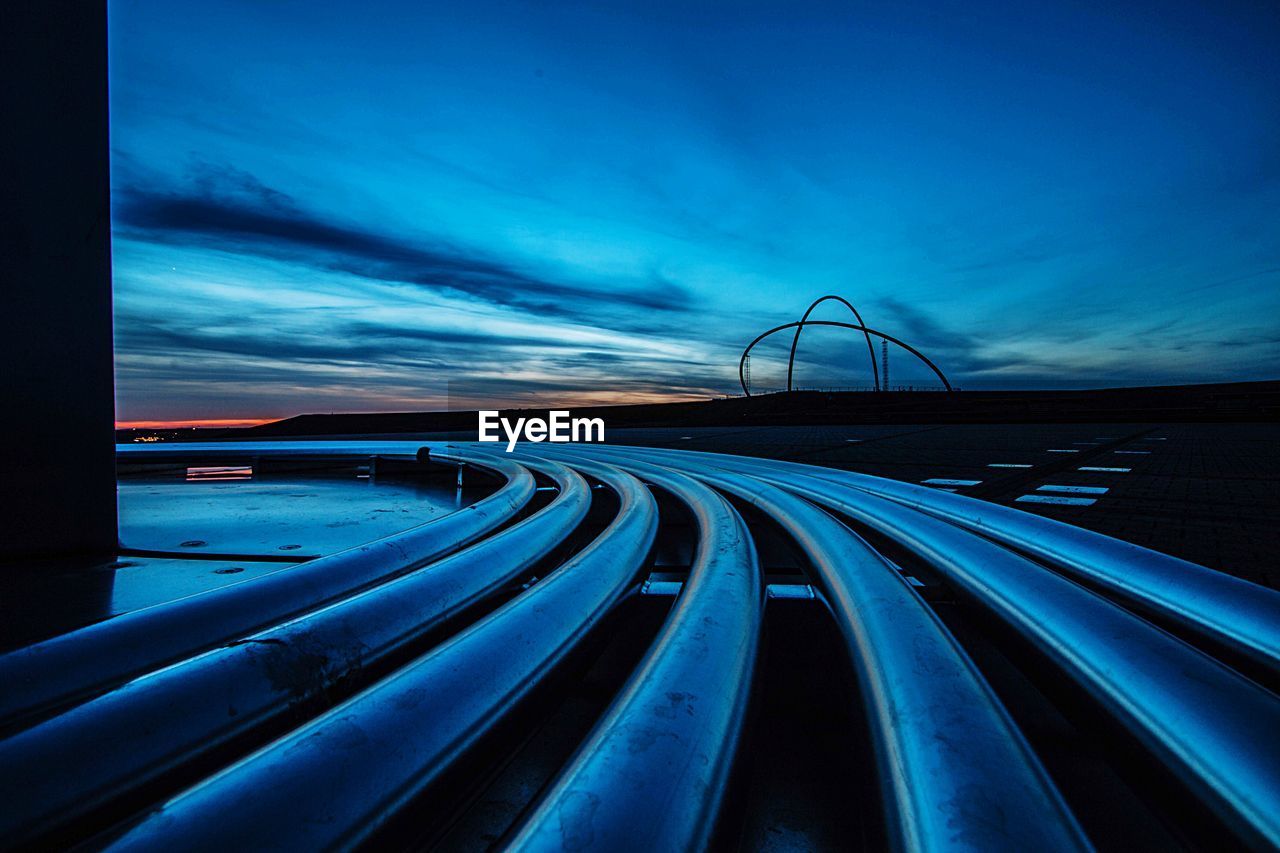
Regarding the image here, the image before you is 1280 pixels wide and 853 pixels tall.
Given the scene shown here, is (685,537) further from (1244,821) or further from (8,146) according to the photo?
(8,146)

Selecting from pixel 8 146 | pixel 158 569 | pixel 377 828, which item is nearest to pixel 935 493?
pixel 377 828

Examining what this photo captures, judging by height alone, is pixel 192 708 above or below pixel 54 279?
below

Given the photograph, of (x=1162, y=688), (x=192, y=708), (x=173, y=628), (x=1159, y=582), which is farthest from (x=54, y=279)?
(x=1159, y=582)

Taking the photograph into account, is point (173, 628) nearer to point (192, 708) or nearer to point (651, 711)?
point (192, 708)

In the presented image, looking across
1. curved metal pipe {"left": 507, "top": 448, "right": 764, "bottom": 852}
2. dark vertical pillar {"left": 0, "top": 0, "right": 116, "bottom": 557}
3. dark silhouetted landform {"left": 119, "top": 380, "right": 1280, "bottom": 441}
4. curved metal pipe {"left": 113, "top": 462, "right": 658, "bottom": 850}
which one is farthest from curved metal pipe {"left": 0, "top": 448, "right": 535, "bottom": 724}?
dark silhouetted landform {"left": 119, "top": 380, "right": 1280, "bottom": 441}

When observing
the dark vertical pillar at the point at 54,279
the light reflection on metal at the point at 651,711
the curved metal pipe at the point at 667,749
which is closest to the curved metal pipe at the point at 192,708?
the light reflection on metal at the point at 651,711

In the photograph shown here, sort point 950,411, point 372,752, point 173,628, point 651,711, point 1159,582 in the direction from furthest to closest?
point 950,411, point 1159,582, point 173,628, point 651,711, point 372,752
